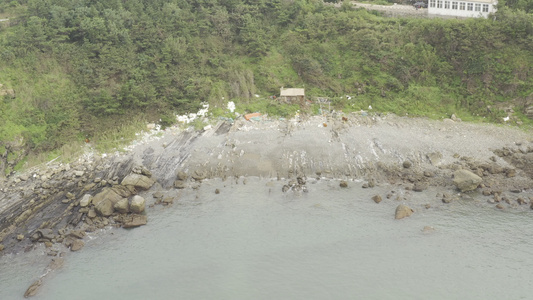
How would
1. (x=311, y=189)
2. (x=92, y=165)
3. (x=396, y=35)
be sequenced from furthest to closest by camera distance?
(x=396, y=35), (x=92, y=165), (x=311, y=189)

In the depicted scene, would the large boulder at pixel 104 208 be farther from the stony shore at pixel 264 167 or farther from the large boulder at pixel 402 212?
the large boulder at pixel 402 212

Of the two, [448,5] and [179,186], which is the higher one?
[448,5]

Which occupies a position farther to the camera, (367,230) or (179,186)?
(179,186)

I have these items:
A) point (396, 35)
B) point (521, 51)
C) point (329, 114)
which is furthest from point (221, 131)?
point (521, 51)

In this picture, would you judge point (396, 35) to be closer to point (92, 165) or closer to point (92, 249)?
point (92, 165)

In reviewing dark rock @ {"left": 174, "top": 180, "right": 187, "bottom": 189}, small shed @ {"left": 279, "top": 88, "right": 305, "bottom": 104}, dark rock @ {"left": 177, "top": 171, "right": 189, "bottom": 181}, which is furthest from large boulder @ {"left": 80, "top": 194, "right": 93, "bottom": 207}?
small shed @ {"left": 279, "top": 88, "right": 305, "bottom": 104}

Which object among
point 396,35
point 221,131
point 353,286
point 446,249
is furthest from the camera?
point 396,35

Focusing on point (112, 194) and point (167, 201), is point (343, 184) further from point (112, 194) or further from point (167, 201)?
point (112, 194)
